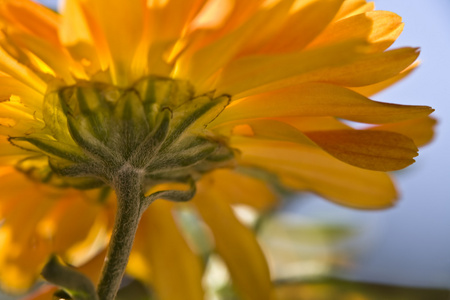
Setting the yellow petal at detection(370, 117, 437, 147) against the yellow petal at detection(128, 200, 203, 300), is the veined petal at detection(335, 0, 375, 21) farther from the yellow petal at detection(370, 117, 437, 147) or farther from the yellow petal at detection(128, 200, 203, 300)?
the yellow petal at detection(128, 200, 203, 300)

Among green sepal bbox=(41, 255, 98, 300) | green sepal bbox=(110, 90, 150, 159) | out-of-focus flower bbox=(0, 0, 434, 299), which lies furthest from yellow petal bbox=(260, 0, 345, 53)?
green sepal bbox=(41, 255, 98, 300)

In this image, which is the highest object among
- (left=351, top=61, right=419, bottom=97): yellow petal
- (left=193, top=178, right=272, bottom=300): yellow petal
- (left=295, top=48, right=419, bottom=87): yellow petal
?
(left=295, top=48, right=419, bottom=87): yellow petal

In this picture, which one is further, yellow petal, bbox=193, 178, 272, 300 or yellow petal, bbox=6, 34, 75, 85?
yellow petal, bbox=193, 178, 272, 300

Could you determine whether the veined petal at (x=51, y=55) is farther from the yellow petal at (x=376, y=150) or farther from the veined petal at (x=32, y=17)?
the yellow petal at (x=376, y=150)

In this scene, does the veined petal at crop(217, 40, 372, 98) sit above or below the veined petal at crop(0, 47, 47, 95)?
above

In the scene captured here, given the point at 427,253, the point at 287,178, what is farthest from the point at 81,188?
the point at 427,253

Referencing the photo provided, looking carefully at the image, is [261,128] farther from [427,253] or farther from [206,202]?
[427,253]

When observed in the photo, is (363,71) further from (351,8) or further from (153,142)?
(153,142)

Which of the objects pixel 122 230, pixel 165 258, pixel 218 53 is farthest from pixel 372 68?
pixel 165 258
